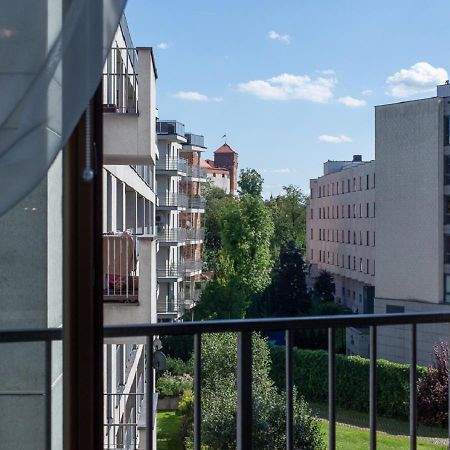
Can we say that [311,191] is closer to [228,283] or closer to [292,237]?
[292,237]

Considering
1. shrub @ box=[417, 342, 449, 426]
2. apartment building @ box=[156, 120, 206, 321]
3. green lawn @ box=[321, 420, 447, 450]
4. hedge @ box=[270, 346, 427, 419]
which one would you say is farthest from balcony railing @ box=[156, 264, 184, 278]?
shrub @ box=[417, 342, 449, 426]

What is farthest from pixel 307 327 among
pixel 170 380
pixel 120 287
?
pixel 170 380

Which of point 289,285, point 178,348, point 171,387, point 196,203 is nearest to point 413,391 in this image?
point 171,387

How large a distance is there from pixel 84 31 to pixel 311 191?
24184 millimetres

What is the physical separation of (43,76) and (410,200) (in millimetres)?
18170

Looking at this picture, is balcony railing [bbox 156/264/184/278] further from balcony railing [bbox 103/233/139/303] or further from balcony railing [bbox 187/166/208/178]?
balcony railing [bbox 103/233/139/303]

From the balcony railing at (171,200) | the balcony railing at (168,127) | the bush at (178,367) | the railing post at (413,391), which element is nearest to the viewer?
the railing post at (413,391)

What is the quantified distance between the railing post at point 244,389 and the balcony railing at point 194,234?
17528 mm

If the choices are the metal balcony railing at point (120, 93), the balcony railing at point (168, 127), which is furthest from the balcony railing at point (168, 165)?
the metal balcony railing at point (120, 93)

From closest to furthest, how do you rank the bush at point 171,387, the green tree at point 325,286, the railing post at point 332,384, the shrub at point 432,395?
the railing post at point 332,384 → the shrub at point 432,395 → the bush at point 171,387 → the green tree at point 325,286

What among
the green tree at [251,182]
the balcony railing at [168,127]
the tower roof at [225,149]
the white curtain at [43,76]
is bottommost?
the white curtain at [43,76]

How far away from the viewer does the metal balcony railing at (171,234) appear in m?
17.3

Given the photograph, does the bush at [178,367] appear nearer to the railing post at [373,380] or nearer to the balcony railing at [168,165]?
the balcony railing at [168,165]

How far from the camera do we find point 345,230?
903 inches
